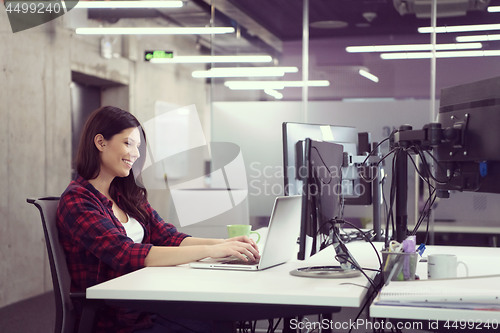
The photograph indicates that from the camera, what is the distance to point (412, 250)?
1824 millimetres

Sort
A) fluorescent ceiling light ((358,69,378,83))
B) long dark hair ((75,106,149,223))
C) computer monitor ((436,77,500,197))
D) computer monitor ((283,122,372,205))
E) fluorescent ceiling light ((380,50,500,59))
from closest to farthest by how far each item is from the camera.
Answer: computer monitor ((436,77,500,197)) < long dark hair ((75,106,149,223)) < computer monitor ((283,122,372,205)) < fluorescent ceiling light ((380,50,500,59)) < fluorescent ceiling light ((358,69,378,83))

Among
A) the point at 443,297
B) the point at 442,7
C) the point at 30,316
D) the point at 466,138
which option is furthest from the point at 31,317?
the point at 442,7

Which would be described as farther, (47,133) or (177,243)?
(47,133)

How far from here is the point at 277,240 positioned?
2.09m

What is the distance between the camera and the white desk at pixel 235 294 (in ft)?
5.24

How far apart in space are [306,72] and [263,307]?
409cm

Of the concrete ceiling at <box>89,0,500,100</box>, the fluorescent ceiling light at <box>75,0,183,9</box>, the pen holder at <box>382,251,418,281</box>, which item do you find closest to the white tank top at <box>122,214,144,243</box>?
the pen holder at <box>382,251,418,281</box>

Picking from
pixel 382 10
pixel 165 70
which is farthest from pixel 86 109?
pixel 382 10

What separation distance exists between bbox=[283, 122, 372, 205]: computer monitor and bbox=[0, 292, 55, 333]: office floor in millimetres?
2620

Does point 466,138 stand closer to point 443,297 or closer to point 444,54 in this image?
point 443,297

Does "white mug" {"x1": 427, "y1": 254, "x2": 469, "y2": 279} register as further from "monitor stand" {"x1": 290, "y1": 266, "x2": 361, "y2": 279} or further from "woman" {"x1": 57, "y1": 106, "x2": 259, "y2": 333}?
"woman" {"x1": 57, "y1": 106, "x2": 259, "y2": 333}

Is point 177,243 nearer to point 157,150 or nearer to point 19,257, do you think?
point 19,257

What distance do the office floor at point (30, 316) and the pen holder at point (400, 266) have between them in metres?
3.32

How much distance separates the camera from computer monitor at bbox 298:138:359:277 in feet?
6.18
